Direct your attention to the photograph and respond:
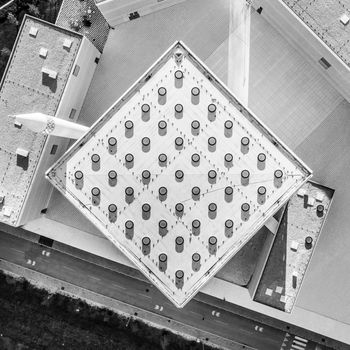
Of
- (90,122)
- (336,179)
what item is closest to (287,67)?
(336,179)

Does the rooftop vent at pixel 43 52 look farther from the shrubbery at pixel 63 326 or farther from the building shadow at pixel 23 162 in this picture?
the shrubbery at pixel 63 326

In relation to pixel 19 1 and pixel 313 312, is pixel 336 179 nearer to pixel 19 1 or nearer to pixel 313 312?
pixel 313 312

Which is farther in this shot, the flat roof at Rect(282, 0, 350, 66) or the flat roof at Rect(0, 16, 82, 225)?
the flat roof at Rect(0, 16, 82, 225)

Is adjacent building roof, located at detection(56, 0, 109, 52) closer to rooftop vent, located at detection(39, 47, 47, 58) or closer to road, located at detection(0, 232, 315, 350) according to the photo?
rooftop vent, located at detection(39, 47, 47, 58)

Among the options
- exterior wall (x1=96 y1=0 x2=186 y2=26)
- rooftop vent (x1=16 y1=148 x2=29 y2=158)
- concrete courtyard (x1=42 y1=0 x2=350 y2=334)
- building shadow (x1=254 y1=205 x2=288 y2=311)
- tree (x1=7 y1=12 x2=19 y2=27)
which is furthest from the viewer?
tree (x1=7 y1=12 x2=19 y2=27)

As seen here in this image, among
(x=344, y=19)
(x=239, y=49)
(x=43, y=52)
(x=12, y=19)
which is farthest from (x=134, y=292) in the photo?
(x=344, y=19)

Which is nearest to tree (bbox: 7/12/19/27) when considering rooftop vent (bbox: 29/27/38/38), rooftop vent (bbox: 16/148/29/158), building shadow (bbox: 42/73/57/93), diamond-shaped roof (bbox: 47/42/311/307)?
rooftop vent (bbox: 29/27/38/38)

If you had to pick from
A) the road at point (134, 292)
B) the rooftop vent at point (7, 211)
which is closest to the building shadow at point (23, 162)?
the rooftop vent at point (7, 211)

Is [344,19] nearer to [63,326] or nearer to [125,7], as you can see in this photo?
[125,7]

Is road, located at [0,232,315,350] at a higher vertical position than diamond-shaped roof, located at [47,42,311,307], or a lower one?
lower
